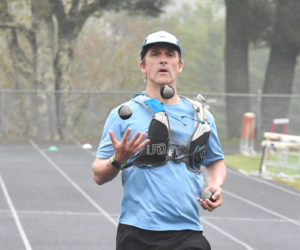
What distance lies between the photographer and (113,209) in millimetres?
11898

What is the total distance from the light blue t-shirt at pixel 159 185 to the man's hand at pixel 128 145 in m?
0.32

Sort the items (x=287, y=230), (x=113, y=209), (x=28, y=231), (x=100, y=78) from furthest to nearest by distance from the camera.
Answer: (x=100, y=78) < (x=113, y=209) < (x=287, y=230) < (x=28, y=231)

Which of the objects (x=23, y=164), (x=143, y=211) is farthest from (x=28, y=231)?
(x=23, y=164)

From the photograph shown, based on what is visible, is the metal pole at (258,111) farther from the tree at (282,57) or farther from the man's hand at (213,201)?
the man's hand at (213,201)

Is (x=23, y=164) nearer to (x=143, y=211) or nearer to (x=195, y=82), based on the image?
(x=143, y=211)

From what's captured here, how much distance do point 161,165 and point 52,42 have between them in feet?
82.0

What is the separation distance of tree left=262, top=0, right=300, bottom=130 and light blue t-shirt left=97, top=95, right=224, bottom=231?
21.6 m

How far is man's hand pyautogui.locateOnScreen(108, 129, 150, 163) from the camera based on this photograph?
12.0 feet

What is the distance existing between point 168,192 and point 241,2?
24.1m

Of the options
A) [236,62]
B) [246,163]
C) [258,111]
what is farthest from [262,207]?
[236,62]

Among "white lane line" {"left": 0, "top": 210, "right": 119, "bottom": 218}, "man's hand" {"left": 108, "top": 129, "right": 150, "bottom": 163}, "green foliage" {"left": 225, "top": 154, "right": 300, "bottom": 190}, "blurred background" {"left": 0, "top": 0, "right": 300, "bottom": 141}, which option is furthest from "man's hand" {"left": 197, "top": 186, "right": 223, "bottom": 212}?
"blurred background" {"left": 0, "top": 0, "right": 300, "bottom": 141}

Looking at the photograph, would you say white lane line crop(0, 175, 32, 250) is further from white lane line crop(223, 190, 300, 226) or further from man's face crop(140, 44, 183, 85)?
man's face crop(140, 44, 183, 85)

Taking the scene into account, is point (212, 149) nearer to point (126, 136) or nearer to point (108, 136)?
point (108, 136)

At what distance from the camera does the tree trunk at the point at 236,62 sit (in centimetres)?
2817
